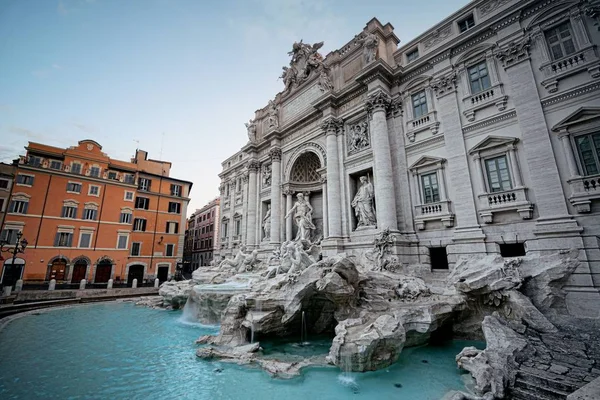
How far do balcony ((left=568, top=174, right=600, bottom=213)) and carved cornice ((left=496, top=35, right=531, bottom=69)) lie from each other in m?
4.99

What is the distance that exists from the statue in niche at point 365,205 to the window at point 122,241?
79.0 ft

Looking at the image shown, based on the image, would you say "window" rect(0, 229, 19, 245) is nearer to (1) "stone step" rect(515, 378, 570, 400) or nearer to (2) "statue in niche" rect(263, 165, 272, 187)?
(2) "statue in niche" rect(263, 165, 272, 187)

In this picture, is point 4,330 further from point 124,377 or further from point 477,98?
point 477,98

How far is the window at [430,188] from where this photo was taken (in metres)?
11.9

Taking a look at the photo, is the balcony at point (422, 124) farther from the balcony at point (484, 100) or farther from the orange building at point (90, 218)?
the orange building at point (90, 218)

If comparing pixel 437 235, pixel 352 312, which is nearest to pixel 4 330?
pixel 352 312

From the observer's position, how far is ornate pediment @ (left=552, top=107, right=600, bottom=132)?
27.2 ft

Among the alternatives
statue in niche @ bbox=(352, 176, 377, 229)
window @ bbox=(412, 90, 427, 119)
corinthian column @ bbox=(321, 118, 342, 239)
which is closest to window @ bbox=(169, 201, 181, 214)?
corinthian column @ bbox=(321, 118, 342, 239)

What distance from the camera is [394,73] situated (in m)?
13.8

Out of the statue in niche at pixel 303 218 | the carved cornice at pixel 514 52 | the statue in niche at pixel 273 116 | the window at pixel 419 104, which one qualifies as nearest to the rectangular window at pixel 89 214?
the statue in niche at pixel 273 116

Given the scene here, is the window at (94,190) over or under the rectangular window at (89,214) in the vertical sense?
over

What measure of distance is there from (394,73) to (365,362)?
532 inches

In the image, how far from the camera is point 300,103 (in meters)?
19.6

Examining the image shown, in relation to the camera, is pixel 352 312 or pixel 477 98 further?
pixel 477 98
